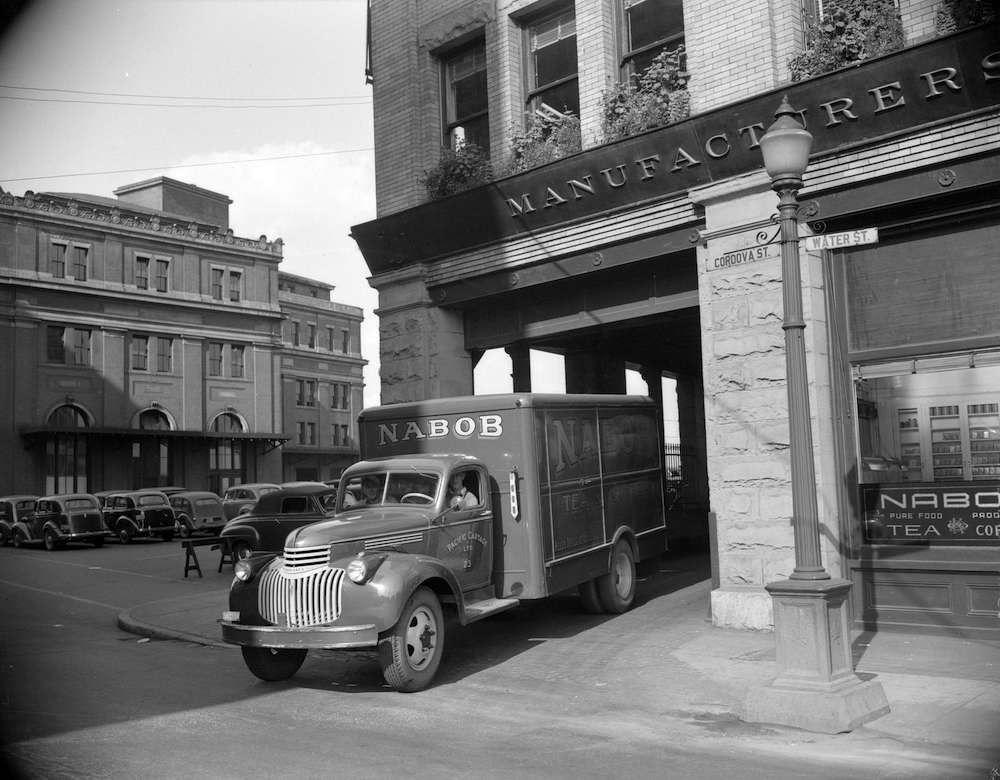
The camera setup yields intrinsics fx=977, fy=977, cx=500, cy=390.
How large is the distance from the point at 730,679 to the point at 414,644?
2872 mm

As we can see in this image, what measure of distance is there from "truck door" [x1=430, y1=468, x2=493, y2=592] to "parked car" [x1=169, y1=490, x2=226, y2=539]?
25.9 m

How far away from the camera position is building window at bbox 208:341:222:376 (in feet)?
191

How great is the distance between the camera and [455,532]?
1031cm

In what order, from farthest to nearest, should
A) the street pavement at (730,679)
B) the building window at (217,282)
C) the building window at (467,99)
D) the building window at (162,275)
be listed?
1. the building window at (217,282)
2. the building window at (162,275)
3. the building window at (467,99)
4. the street pavement at (730,679)

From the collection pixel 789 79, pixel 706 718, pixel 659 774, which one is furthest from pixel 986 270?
pixel 659 774

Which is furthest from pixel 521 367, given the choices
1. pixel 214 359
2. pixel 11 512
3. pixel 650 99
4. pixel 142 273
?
pixel 214 359

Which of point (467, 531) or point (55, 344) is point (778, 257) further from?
point (55, 344)

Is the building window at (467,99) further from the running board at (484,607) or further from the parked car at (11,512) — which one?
the parked car at (11,512)

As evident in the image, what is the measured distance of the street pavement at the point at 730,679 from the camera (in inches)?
260

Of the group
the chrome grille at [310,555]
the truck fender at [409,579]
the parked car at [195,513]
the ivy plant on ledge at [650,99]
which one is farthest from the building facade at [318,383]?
the chrome grille at [310,555]

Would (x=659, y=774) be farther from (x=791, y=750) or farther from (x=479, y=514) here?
(x=479, y=514)

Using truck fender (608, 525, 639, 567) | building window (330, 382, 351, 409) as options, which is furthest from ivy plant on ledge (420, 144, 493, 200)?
building window (330, 382, 351, 409)

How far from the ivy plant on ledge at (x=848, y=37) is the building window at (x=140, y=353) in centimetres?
4935

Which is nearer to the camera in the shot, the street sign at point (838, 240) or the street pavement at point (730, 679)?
the street pavement at point (730, 679)
